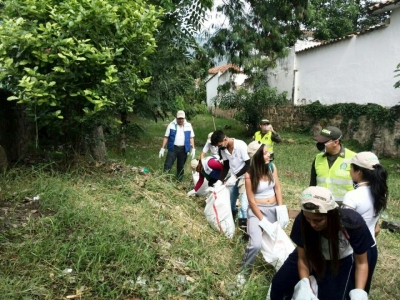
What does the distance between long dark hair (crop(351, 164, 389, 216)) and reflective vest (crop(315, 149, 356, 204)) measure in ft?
2.63

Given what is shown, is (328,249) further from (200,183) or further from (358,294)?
(200,183)

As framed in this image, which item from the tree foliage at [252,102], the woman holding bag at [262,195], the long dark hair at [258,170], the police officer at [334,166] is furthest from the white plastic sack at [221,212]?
the tree foliage at [252,102]

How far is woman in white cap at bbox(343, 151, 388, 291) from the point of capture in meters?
2.82

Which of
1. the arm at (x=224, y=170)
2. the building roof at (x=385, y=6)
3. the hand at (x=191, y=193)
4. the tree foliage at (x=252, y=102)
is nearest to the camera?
the arm at (x=224, y=170)

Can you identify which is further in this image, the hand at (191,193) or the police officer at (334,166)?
the hand at (191,193)

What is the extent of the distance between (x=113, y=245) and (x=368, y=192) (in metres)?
2.10

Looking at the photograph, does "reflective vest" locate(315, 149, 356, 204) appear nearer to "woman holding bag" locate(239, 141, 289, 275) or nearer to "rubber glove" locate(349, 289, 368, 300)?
"woman holding bag" locate(239, 141, 289, 275)

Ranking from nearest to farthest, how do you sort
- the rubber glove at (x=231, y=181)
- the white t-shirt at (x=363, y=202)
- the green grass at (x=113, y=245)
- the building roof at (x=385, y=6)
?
the white t-shirt at (x=363, y=202)
the green grass at (x=113, y=245)
the rubber glove at (x=231, y=181)
the building roof at (x=385, y=6)

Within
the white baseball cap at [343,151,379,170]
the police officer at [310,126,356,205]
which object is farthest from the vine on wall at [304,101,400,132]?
the white baseball cap at [343,151,379,170]

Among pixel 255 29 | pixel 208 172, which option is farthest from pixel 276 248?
pixel 255 29

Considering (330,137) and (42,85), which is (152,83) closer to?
(42,85)

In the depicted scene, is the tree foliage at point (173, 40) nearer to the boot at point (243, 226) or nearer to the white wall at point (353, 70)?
the boot at point (243, 226)

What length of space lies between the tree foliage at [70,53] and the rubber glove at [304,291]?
9.47 ft

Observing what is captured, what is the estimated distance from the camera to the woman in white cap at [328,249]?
8.11ft
